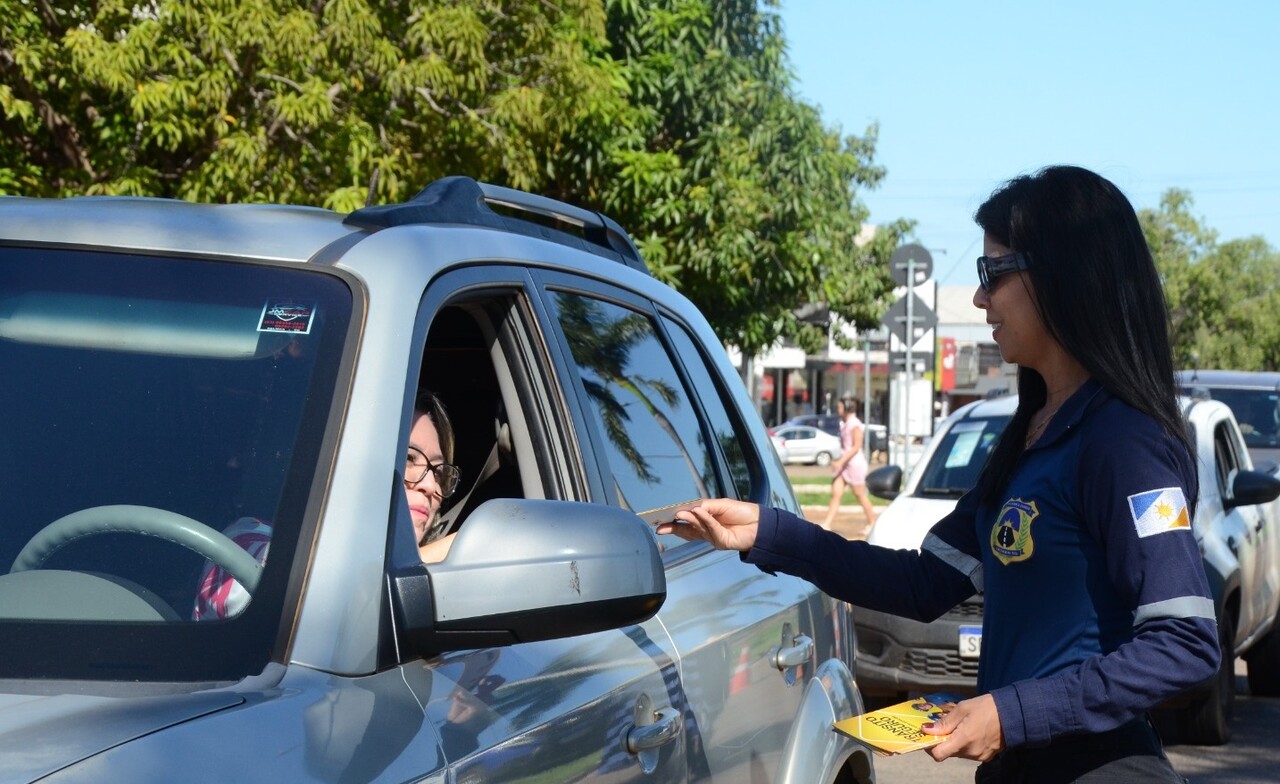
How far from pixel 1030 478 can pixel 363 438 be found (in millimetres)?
1141

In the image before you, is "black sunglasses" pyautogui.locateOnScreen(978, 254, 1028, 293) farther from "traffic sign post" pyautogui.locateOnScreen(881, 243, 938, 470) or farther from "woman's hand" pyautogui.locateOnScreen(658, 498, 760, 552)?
"traffic sign post" pyautogui.locateOnScreen(881, 243, 938, 470)

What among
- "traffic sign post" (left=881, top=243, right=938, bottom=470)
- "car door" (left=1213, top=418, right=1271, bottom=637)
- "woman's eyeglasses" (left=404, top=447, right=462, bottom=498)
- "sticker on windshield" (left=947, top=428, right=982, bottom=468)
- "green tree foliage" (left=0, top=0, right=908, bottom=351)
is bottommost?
"car door" (left=1213, top=418, right=1271, bottom=637)

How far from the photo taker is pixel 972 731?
7.78 ft

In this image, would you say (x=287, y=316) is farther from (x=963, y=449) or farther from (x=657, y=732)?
(x=963, y=449)

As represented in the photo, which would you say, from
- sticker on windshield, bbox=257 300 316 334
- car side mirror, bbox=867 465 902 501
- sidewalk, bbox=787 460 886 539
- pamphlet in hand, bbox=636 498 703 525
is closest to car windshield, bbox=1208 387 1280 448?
sidewalk, bbox=787 460 886 539

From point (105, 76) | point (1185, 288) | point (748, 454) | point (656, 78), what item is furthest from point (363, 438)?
point (1185, 288)

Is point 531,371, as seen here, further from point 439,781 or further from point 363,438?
point 439,781

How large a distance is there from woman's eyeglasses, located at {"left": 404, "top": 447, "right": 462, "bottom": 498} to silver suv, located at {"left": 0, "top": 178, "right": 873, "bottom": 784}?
1.55ft

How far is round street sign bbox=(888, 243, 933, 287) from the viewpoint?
1641cm

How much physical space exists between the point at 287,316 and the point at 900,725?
1.09 meters

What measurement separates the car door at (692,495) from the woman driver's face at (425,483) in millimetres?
438

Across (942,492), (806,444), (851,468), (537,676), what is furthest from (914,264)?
(806,444)

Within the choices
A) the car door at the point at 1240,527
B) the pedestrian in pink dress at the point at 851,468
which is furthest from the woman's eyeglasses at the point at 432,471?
the pedestrian in pink dress at the point at 851,468

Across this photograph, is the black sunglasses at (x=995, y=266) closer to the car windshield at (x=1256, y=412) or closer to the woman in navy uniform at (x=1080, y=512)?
the woman in navy uniform at (x=1080, y=512)
